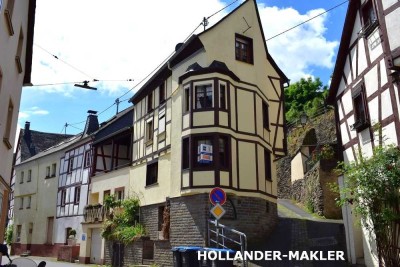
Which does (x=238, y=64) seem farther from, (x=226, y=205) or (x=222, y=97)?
(x=226, y=205)

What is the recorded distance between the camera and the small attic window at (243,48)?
20.0 m

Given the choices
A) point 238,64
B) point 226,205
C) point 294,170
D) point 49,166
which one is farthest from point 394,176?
point 49,166

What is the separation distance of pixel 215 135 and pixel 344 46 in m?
6.28

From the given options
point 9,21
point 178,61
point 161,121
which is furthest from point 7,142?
point 178,61

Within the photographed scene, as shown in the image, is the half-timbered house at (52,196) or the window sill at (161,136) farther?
the half-timbered house at (52,196)

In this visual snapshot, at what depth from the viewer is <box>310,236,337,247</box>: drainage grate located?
15938mm

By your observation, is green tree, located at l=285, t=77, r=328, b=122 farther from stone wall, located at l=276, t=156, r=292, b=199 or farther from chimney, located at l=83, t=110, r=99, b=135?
chimney, located at l=83, t=110, r=99, b=135

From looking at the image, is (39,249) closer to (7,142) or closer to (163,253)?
(163,253)

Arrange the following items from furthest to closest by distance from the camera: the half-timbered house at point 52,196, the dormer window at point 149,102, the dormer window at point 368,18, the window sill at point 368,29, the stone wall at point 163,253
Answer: the half-timbered house at point 52,196
the dormer window at point 149,102
the stone wall at point 163,253
the dormer window at point 368,18
the window sill at point 368,29

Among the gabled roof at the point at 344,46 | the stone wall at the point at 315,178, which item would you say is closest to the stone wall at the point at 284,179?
the stone wall at the point at 315,178

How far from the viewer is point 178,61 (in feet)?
67.2

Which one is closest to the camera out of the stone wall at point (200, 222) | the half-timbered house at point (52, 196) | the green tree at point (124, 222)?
the stone wall at point (200, 222)

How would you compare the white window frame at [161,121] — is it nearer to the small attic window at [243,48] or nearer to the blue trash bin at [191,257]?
the small attic window at [243,48]

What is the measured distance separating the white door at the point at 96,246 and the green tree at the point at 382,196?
58.9 ft
